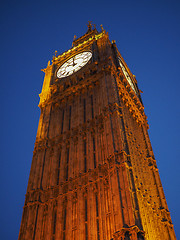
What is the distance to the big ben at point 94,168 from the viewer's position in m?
24.3

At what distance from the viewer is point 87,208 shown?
26.0 m

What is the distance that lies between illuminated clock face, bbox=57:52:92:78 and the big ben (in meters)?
1.25

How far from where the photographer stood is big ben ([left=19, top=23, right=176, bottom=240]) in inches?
957

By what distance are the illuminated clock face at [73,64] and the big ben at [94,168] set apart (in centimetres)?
125

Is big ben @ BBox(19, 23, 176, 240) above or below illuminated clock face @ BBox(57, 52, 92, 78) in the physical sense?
below

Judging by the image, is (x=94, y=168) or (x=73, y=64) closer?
(x=94, y=168)

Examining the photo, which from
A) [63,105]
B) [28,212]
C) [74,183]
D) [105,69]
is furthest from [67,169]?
[105,69]

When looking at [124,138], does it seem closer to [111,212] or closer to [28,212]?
[111,212]

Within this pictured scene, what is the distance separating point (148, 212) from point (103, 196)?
471 cm

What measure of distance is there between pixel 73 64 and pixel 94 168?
76.0 feet

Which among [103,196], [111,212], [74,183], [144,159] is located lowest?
[111,212]

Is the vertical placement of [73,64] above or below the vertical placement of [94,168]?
above

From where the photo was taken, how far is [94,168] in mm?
28828

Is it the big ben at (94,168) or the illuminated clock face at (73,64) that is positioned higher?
the illuminated clock face at (73,64)
